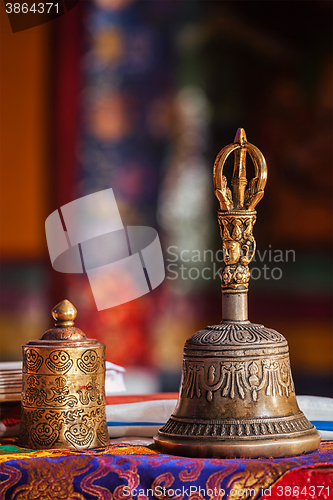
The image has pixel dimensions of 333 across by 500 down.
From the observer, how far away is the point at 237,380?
90cm

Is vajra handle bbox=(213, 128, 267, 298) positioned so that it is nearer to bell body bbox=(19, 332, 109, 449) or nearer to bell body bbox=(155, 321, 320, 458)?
bell body bbox=(155, 321, 320, 458)

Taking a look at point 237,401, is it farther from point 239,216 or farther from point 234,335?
point 239,216

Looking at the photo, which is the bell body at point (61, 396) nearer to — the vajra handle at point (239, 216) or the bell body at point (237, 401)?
the bell body at point (237, 401)

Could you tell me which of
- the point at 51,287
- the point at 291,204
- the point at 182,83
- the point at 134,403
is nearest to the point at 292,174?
the point at 291,204

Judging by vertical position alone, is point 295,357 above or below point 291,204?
below

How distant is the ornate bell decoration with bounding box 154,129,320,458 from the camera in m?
0.87

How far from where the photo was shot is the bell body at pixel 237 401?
0.86 metres

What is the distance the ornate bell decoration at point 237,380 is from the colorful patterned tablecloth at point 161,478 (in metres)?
0.05

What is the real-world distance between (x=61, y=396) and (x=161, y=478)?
0.75ft

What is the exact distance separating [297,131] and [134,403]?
1.76m

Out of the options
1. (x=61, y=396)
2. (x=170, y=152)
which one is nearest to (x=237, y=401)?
(x=61, y=396)

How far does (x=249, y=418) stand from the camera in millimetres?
883

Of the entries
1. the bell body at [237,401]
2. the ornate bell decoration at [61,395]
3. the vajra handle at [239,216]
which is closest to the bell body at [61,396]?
the ornate bell decoration at [61,395]

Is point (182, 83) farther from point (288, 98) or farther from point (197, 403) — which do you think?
point (197, 403)
